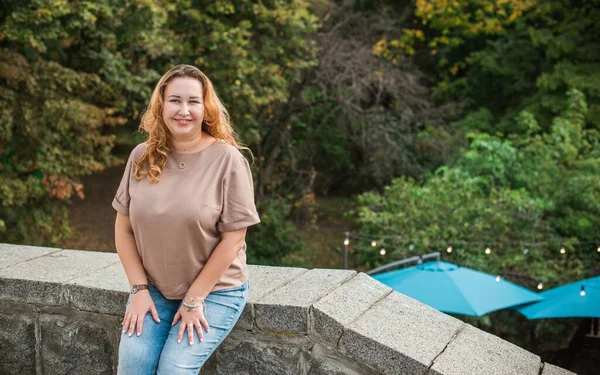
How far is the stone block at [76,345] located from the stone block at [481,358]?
4.04 feet

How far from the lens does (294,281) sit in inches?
108

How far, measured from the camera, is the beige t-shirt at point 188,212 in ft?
7.57

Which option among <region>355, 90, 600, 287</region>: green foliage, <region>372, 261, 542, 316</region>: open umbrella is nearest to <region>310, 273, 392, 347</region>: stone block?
<region>372, 261, 542, 316</region>: open umbrella

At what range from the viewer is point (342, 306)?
2.49 m

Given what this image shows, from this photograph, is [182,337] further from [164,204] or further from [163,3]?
[163,3]

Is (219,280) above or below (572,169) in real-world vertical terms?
above

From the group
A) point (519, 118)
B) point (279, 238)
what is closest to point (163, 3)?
point (279, 238)

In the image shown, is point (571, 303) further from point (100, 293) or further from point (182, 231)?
point (182, 231)

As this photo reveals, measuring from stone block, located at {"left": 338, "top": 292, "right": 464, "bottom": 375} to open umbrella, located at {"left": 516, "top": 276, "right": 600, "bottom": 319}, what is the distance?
4740 mm

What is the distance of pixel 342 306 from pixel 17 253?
5.28 feet

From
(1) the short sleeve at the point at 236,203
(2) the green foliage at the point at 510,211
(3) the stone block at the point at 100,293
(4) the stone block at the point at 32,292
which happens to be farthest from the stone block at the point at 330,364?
(2) the green foliage at the point at 510,211

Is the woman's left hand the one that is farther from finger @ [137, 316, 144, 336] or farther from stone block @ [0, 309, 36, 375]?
stone block @ [0, 309, 36, 375]

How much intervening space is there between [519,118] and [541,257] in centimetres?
338

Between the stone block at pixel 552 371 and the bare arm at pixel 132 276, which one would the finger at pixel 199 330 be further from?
the stone block at pixel 552 371
